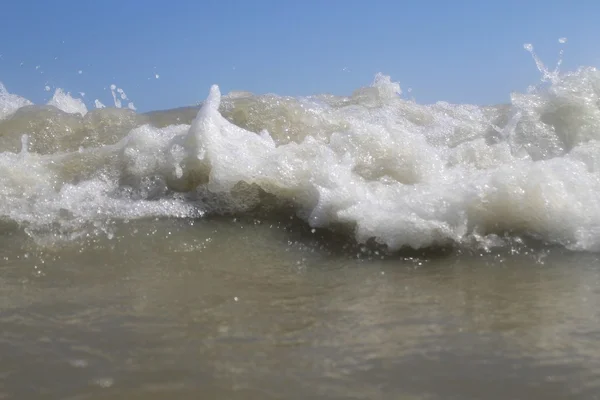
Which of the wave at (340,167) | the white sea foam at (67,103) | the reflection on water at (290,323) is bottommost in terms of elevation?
the reflection on water at (290,323)

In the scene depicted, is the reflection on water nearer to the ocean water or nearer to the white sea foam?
the ocean water

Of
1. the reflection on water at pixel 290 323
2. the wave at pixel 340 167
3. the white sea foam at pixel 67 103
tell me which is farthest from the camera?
the white sea foam at pixel 67 103

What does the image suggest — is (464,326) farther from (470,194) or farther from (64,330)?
(470,194)

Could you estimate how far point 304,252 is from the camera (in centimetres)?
290

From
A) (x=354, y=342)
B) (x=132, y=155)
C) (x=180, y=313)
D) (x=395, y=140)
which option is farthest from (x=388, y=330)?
(x=132, y=155)

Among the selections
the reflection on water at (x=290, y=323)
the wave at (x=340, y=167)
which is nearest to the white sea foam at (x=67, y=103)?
the wave at (x=340, y=167)

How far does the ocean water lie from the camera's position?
4.87ft

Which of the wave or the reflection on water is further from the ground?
the wave

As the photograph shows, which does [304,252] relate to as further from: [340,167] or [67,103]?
[67,103]

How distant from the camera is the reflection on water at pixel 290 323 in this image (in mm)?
1398

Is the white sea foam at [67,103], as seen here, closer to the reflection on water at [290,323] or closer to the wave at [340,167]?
the wave at [340,167]

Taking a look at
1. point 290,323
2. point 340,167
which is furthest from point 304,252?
point 290,323

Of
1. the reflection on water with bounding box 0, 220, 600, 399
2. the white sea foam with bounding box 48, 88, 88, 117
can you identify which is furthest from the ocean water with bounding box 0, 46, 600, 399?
the white sea foam with bounding box 48, 88, 88, 117

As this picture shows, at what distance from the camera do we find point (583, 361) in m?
1.49
